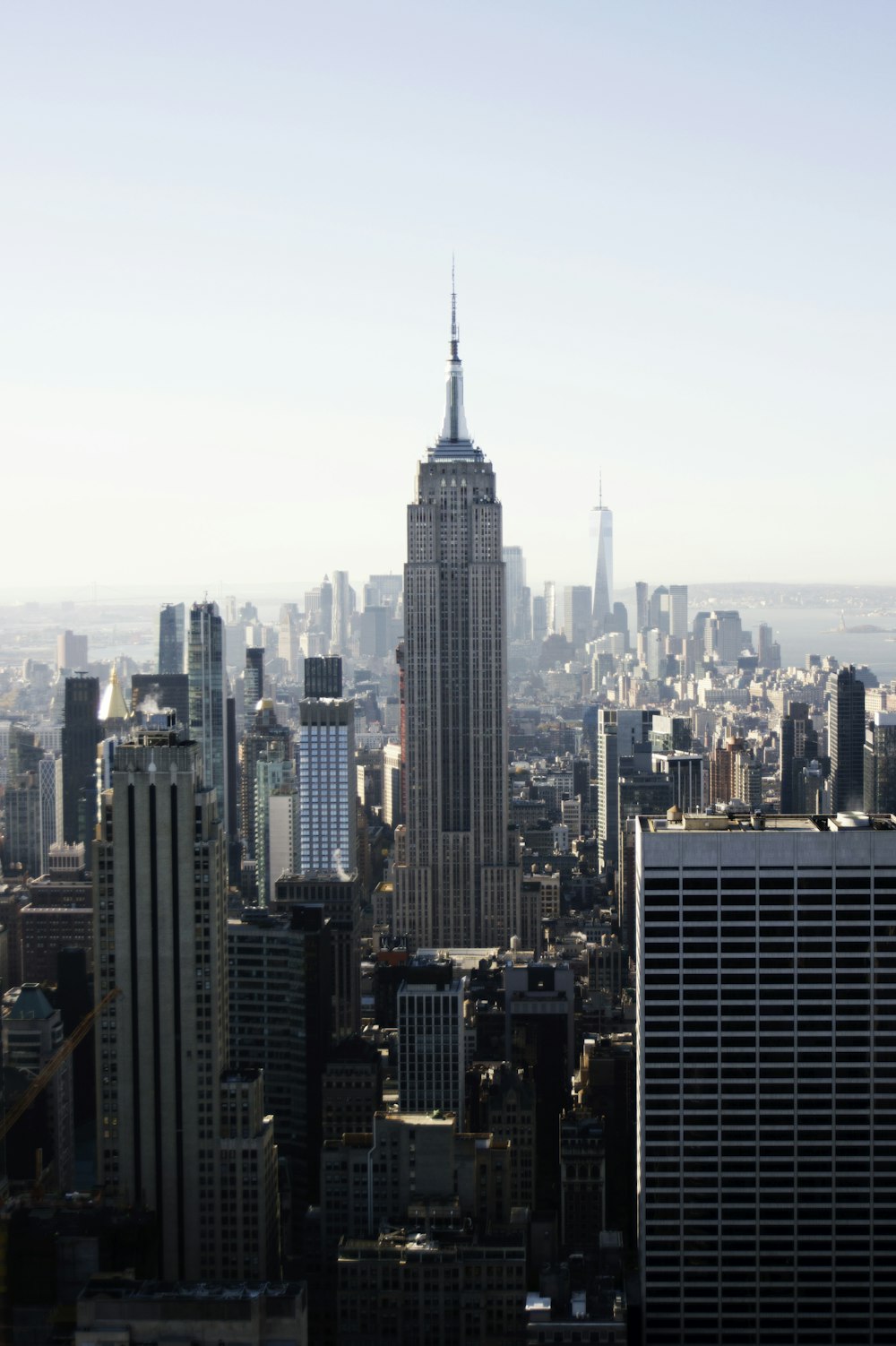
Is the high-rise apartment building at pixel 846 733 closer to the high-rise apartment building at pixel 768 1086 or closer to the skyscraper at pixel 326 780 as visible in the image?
the skyscraper at pixel 326 780

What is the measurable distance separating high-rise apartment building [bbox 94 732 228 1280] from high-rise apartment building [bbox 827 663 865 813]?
16.6 meters

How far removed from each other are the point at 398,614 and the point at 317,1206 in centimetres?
1786

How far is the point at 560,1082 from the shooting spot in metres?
17.9

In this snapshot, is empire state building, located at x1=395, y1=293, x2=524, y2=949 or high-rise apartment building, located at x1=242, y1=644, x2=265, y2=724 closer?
high-rise apartment building, located at x1=242, y1=644, x2=265, y2=724

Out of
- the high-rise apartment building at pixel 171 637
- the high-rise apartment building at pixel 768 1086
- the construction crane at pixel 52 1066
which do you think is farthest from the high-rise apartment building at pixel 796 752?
the high-rise apartment building at pixel 768 1086

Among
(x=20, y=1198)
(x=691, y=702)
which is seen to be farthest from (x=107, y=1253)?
(x=691, y=702)

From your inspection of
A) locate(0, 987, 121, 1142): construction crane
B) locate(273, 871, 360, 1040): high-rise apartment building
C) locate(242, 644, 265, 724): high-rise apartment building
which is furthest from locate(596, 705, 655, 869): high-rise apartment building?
locate(0, 987, 121, 1142): construction crane

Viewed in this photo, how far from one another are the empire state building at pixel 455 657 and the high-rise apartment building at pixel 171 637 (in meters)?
6.96

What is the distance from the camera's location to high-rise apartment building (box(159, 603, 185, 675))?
20828 mm

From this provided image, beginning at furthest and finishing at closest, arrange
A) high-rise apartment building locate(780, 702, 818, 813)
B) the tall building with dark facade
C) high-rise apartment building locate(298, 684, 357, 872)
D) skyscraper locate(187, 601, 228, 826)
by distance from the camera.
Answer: high-rise apartment building locate(780, 702, 818, 813) → high-rise apartment building locate(298, 684, 357, 872) → skyscraper locate(187, 601, 228, 826) → the tall building with dark facade

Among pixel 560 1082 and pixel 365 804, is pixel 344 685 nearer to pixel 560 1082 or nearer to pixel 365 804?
pixel 365 804

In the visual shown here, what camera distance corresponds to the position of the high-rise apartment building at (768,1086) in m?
11.5

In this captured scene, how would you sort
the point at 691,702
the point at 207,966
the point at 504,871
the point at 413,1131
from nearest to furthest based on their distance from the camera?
the point at 207,966 → the point at 413,1131 → the point at 504,871 → the point at 691,702

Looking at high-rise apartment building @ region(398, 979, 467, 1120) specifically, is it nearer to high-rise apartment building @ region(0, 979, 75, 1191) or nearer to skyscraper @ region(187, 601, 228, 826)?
high-rise apartment building @ region(0, 979, 75, 1191)
